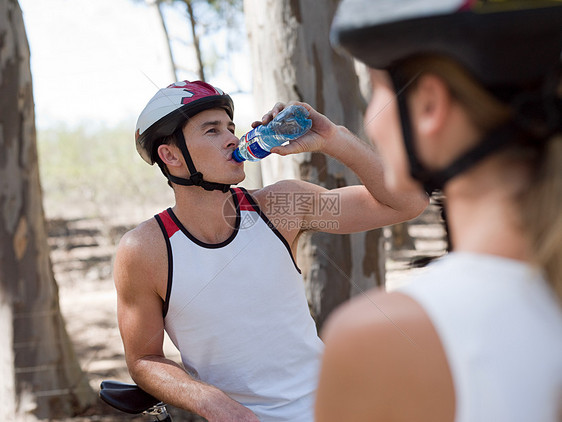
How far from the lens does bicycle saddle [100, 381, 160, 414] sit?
2262 mm

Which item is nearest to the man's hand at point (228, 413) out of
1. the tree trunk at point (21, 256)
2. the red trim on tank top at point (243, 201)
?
the red trim on tank top at point (243, 201)

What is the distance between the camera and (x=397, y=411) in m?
0.76

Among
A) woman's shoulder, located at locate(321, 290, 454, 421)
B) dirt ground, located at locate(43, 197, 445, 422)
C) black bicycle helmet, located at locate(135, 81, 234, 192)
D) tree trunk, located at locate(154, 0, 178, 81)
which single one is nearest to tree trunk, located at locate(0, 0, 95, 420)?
dirt ground, located at locate(43, 197, 445, 422)

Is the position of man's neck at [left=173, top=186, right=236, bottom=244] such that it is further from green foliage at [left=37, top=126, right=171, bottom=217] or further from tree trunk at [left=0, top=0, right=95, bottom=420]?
green foliage at [left=37, top=126, right=171, bottom=217]

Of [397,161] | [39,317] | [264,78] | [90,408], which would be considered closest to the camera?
[397,161]

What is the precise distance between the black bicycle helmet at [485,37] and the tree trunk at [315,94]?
2.66 m

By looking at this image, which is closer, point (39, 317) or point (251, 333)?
point (251, 333)

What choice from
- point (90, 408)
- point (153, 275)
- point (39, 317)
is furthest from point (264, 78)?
point (90, 408)

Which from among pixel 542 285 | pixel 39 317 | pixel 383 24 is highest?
pixel 383 24

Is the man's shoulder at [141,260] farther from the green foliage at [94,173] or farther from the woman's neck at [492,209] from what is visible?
the green foliage at [94,173]

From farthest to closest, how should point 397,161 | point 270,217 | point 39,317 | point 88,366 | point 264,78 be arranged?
point 88,366
point 39,317
point 264,78
point 270,217
point 397,161

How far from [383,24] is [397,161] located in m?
0.22

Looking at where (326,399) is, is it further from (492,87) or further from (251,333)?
(251,333)

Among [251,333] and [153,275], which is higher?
[153,275]
